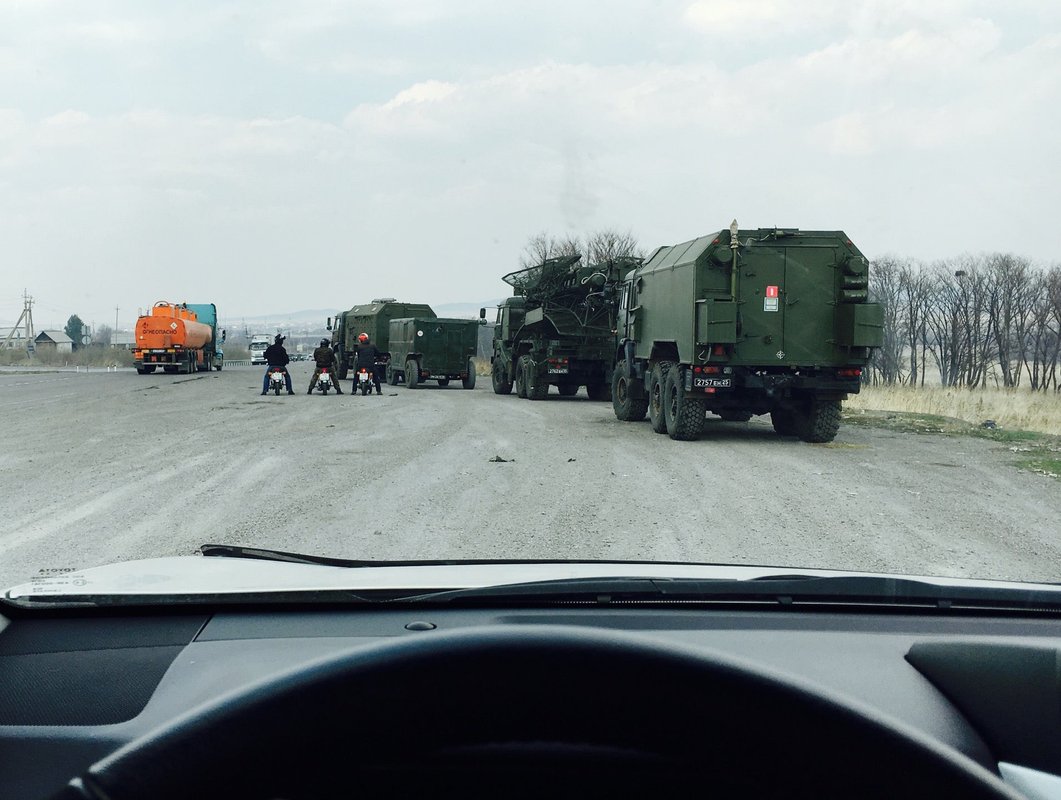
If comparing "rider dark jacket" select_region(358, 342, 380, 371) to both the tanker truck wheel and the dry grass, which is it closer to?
the tanker truck wheel

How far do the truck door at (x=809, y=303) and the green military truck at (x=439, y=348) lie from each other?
22.7 metres

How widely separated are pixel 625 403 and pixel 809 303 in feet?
17.1

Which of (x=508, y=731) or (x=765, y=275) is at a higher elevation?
(x=765, y=275)

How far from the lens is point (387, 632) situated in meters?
2.91

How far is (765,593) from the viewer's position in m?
3.18

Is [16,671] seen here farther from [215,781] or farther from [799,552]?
[799,552]

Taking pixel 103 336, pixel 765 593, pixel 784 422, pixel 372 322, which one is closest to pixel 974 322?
pixel 372 322

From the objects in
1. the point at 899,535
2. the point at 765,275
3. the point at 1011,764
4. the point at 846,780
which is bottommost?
the point at 899,535

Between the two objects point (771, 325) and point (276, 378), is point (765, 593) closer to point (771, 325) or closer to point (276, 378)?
point (771, 325)

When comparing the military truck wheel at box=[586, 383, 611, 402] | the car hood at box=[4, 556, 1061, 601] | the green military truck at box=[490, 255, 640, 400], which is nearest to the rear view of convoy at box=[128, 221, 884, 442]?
the green military truck at box=[490, 255, 640, 400]

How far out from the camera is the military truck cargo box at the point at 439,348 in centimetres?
3944

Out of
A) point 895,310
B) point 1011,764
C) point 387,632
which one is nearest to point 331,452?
point 387,632

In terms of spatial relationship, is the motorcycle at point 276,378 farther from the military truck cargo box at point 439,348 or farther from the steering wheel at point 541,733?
the steering wheel at point 541,733

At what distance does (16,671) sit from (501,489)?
8.65 metres
